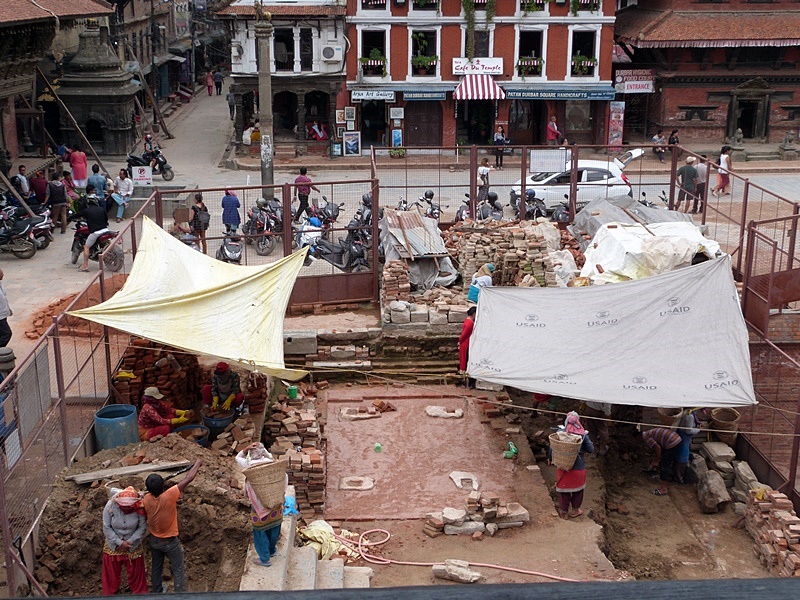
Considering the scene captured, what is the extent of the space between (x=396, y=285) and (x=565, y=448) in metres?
6.87

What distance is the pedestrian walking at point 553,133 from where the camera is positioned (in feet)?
125

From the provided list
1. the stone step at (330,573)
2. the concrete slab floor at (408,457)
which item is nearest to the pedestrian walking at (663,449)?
the concrete slab floor at (408,457)

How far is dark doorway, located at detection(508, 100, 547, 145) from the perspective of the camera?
4066 cm

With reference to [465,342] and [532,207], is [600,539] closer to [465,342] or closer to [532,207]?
[465,342]

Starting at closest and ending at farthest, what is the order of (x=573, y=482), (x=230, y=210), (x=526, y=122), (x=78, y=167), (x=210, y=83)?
1. (x=573, y=482)
2. (x=230, y=210)
3. (x=78, y=167)
4. (x=526, y=122)
5. (x=210, y=83)

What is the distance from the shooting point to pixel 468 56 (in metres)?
38.6

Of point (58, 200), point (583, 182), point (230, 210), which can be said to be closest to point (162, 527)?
point (230, 210)

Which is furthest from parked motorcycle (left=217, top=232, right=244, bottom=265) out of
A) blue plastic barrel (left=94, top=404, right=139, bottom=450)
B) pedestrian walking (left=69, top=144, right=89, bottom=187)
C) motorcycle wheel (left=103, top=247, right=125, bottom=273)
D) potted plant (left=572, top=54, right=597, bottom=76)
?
potted plant (left=572, top=54, right=597, bottom=76)

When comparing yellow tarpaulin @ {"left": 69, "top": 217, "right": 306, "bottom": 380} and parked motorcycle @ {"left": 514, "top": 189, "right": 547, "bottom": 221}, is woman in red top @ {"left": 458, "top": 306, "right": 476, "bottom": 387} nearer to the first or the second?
yellow tarpaulin @ {"left": 69, "top": 217, "right": 306, "bottom": 380}

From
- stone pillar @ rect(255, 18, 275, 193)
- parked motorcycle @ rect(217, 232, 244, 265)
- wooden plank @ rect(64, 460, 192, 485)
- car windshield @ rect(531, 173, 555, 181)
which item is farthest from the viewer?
car windshield @ rect(531, 173, 555, 181)

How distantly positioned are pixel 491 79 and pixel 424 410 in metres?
24.7

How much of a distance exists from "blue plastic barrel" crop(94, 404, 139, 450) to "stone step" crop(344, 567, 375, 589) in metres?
3.40

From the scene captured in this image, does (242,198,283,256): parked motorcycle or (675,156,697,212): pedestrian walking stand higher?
(675,156,697,212): pedestrian walking

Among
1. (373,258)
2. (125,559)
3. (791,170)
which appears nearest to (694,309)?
(373,258)
